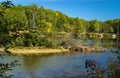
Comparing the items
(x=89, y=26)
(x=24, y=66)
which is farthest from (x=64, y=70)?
(x=89, y=26)

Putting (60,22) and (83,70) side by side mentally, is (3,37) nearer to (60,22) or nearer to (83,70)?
(83,70)

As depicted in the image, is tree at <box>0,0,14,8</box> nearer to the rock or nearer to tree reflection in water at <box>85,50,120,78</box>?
tree reflection in water at <box>85,50,120,78</box>

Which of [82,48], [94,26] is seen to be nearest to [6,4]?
[82,48]

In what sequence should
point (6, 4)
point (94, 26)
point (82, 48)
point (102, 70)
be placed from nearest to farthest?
point (6, 4)
point (102, 70)
point (82, 48)
point (94, 26)

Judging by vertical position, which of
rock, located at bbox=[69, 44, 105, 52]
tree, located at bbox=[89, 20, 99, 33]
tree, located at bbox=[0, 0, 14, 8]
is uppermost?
tree, located at bbox=[0, 0, 14, 8]

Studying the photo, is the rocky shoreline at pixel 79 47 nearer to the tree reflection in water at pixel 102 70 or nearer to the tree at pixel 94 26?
the tree reflection in water at pixel 102 70

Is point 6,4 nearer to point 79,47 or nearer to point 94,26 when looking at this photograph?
point 79,47

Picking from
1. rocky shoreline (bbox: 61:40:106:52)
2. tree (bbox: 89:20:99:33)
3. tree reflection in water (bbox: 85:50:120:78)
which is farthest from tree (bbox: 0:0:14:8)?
tree (bbox: 89:20:99:33)

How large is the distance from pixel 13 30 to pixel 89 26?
14527 centimetres

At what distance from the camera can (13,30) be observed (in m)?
6.46

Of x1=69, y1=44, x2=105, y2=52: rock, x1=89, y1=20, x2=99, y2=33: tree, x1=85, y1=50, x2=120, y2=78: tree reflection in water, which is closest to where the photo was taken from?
x1=85, y1=50, x2=120, y2=78: tree reflection in water

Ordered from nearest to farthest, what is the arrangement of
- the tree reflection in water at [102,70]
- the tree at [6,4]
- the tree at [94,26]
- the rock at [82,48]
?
the tree at [6,4], the tree reflection in water at [102,70], the rock at [82,48], the tree at [94,26]

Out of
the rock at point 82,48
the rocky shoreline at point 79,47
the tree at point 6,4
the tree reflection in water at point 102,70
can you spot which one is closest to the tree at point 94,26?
the rocky shoreline at point 79,47

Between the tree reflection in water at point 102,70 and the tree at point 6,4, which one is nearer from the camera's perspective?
the tree at point 6,4
